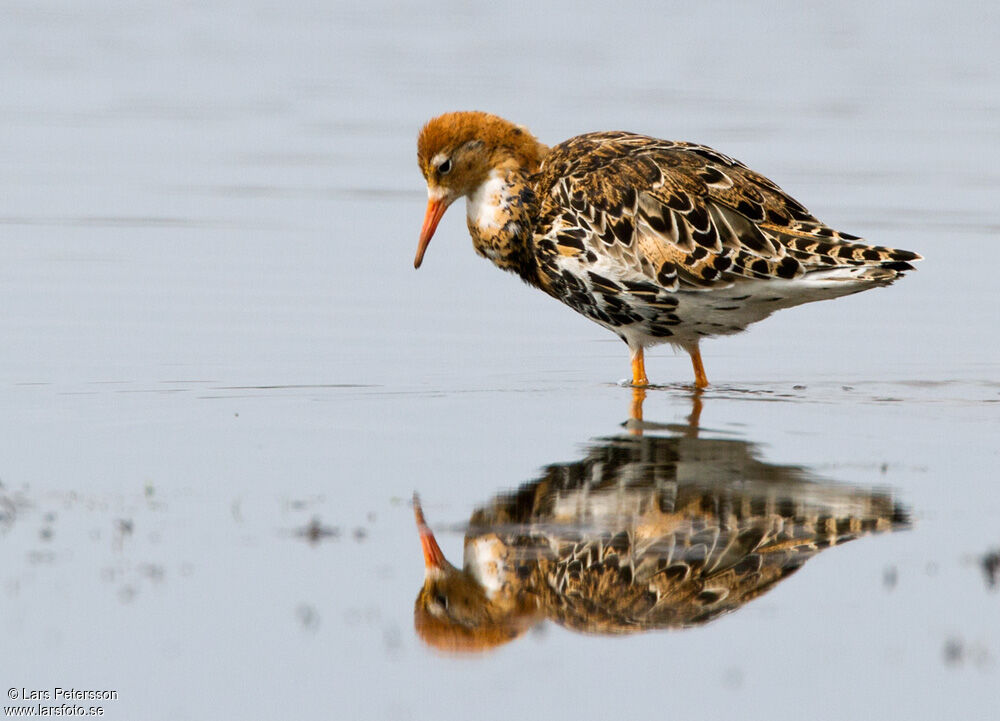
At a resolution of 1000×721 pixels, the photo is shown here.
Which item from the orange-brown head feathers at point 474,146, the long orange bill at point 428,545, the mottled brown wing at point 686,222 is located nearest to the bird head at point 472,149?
the orange-brown head feathers at point 474,146

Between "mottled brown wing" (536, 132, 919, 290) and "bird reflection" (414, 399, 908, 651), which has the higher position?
"mottled brown wing" (536, 132, 919, 290)

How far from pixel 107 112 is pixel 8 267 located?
10283mm

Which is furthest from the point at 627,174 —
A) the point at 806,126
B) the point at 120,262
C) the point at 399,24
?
the point at 399,24

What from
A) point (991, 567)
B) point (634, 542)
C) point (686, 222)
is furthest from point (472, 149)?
point (991, 567)

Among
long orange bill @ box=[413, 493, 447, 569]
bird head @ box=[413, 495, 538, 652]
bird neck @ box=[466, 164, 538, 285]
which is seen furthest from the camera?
bird neck @ box=[466, 164, 538, 285]

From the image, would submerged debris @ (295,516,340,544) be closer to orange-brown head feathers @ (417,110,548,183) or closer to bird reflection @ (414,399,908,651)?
bird reflection @ (414,399,908,651)

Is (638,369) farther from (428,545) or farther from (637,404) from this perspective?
(428,545)

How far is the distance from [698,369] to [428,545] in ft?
16.2

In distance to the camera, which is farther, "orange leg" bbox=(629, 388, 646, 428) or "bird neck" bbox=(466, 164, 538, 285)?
"bird neck" bbox=(466, 164, 538, 285)

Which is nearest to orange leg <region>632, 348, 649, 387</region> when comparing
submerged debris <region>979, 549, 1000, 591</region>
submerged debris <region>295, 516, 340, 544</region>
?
submerged debris <region>295, 516, 340, 544</region>

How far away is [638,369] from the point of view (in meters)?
12.4

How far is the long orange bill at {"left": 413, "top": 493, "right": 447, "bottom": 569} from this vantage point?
766 centimetres

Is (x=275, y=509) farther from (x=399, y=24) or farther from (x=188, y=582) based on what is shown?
(x=399, y=24)

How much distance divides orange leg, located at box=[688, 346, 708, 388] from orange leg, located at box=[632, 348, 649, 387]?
1.23 feet
